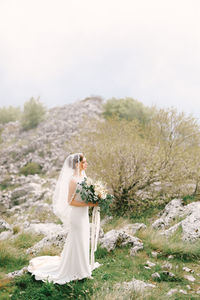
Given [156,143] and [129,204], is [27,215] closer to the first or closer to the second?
[129,204]

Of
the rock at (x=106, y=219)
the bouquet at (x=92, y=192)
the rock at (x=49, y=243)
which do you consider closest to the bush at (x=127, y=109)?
the rock at (x=106, y=219)

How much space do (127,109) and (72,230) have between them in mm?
24204

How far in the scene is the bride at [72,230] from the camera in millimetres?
5527

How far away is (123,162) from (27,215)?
5.53 meters

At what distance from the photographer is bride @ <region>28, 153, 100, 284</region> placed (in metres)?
5.53

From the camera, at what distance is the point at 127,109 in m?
28.9

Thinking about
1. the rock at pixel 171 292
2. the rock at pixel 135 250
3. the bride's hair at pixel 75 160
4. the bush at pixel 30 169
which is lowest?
the rock at pixel 171 292

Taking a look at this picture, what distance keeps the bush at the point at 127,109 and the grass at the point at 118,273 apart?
20667 mm

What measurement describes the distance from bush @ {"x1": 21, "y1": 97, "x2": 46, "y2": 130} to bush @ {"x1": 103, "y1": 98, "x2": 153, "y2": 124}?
8.12m

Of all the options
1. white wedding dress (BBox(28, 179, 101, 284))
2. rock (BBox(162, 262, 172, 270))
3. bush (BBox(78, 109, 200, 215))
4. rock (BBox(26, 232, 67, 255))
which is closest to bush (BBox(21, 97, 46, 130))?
bush (BBox(78, 109, 200, 215))

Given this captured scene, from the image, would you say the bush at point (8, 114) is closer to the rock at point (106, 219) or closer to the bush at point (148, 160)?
the bush at point (148, 160)

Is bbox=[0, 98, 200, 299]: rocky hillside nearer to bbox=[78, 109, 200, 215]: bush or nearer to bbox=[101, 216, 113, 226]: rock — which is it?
bbox=[101, 216, 113, 226]: rock

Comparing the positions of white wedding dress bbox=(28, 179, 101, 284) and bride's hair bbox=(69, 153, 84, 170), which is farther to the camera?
bride's hair bbox=(69, 153, 84, 170)

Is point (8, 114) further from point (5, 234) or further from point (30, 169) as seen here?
point (5, 234)
